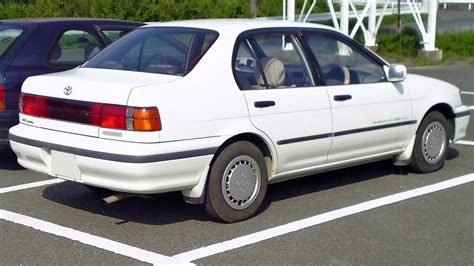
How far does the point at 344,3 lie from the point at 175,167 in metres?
15.5

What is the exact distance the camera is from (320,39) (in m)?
6.81

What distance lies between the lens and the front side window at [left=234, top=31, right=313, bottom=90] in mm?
6109

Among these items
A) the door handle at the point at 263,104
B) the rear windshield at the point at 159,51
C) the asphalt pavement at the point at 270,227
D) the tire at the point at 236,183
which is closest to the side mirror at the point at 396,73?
the asphalt pavement at the point at 270,227

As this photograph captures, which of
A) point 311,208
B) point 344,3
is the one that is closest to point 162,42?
point 311,208

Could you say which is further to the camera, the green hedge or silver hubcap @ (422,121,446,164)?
the green hedge

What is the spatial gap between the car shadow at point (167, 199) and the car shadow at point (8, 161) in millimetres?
1035

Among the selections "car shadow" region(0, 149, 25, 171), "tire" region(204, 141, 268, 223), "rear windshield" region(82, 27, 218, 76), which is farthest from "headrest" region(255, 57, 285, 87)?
"car shadow" region(0, 149, 25, 171)

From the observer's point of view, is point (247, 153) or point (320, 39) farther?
point (320, 39)

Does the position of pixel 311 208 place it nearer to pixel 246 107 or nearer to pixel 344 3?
pixel 246 107

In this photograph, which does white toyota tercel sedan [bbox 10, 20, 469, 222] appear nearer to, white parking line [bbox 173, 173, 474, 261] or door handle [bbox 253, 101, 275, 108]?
door handle [bbox 253, 101, 275, 108]

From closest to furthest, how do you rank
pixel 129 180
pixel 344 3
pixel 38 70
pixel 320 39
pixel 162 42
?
pixel 129 180 → pixel 162 42 → pixel 320 39 → pixel 38 70 → pixel 344 3

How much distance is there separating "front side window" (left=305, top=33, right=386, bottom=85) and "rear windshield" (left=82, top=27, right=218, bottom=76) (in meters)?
1.10

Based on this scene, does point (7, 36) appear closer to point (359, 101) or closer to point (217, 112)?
point (217, 112)

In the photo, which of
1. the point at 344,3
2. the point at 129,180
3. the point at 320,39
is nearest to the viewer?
the point at 129,180
